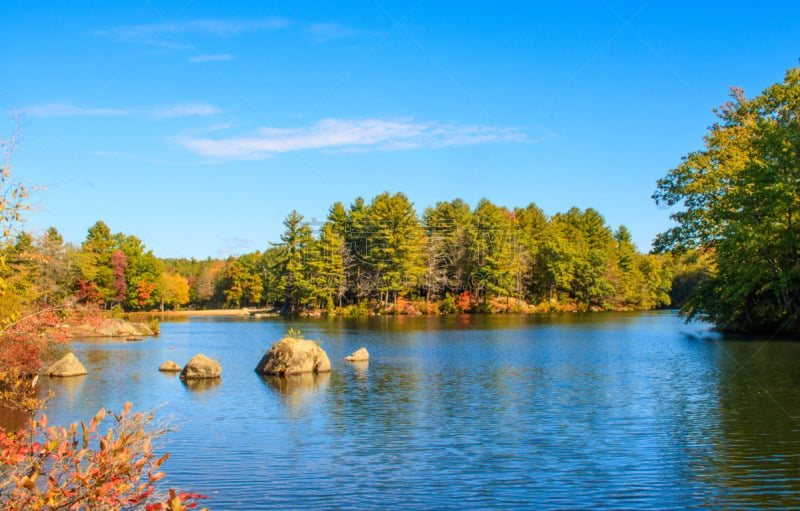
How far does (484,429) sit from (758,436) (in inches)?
261

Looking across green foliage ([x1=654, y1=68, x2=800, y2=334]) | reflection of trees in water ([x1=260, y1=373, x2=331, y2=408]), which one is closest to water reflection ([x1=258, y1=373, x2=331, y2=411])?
reflection of trees in water ([x1=260, y1=373, x2=331, y2=408])

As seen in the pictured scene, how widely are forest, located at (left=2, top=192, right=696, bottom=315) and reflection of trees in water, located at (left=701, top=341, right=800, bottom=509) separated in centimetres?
6252

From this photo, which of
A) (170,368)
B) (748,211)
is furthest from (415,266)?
(170,368)

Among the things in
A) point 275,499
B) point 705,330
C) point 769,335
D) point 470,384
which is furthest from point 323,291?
point 275,499

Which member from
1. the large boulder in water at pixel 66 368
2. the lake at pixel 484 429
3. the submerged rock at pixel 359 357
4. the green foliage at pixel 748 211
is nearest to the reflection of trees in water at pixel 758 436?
the lake at pixel 484 429

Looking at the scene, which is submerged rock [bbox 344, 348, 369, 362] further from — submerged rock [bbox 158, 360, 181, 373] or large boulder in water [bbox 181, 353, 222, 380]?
submerged rock [bbox 158, 360, 181, 373]

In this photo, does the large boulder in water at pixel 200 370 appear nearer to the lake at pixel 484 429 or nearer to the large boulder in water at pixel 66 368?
the lake at pixel 484 429

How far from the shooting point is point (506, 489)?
1197 centimetres

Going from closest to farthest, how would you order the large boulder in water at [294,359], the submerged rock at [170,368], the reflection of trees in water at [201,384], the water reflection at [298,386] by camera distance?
1. the water reflection at [298,386]
2. the reflection of trees in water at [201,384]
3. the large boulder in water at [294,359]
4. the submerged rock at [170,368]

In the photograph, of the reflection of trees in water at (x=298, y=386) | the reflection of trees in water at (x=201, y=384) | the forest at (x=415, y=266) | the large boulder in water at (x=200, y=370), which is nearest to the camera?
the reflection of trees in water at (x=298, y=386)

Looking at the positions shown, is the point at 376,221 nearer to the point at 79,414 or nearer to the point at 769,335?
the point at 769,335

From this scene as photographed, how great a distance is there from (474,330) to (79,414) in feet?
126

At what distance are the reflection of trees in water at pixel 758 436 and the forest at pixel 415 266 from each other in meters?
62.5

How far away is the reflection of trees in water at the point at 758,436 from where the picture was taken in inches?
456
